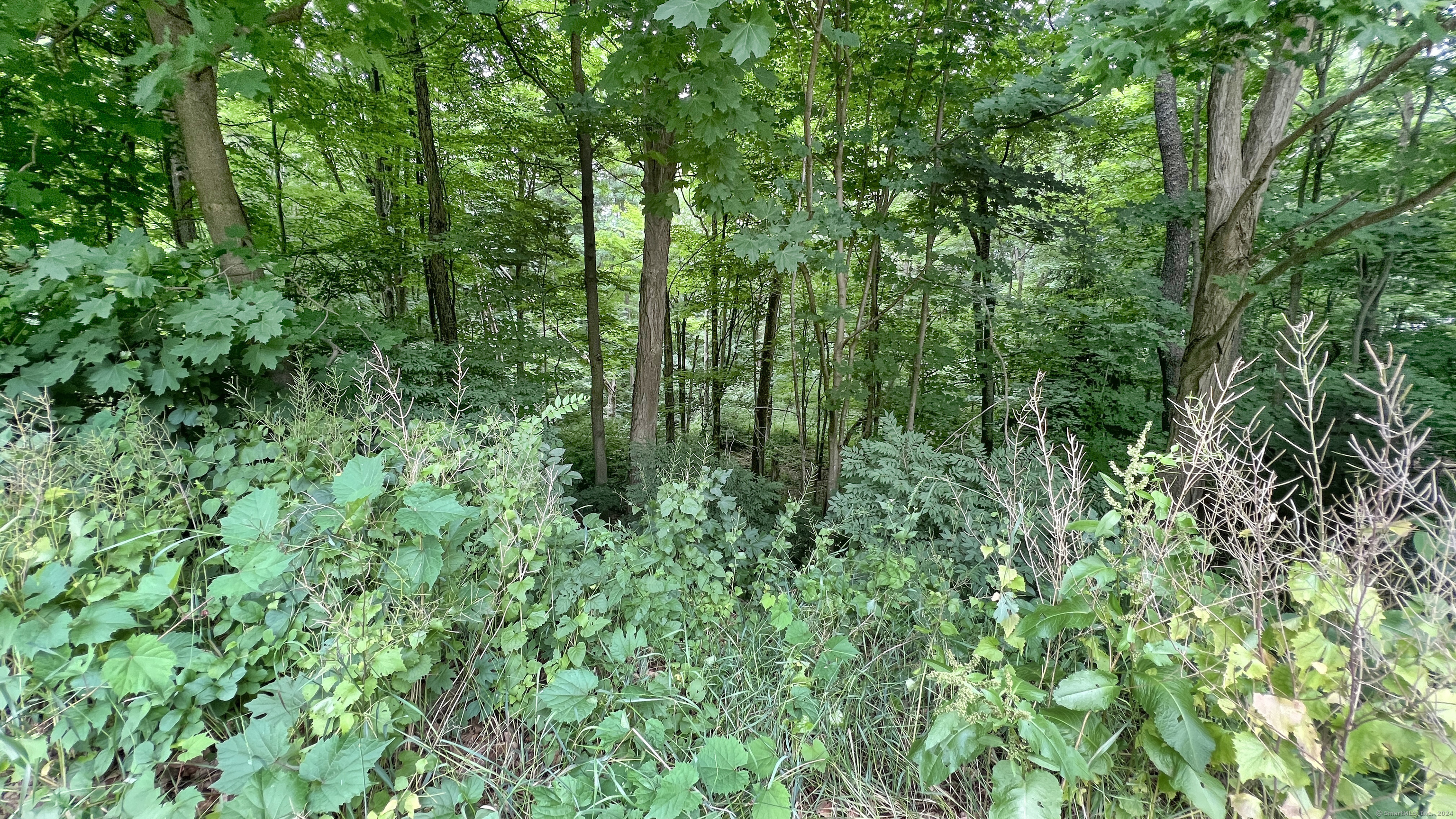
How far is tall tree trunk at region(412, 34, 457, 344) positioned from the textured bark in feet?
20.2

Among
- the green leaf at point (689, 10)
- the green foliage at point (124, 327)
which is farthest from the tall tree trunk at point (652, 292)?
the green foliage at point (124, 327)

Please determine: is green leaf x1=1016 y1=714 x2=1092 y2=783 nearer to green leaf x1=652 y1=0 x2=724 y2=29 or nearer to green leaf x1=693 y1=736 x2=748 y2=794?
green leaf x1=693 y1=736 x2=748 y2=794

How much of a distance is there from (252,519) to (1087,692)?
2453 millimetres

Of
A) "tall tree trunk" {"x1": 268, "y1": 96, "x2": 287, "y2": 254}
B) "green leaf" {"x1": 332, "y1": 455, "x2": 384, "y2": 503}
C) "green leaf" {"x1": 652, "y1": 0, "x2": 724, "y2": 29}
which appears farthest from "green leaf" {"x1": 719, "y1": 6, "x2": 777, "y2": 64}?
"tall tree trunk" {"x1": 268, "y1": 96, "x2": 287, "y2": 254}

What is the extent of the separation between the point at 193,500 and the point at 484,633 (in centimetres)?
142

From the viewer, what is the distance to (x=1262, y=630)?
1.36 meters

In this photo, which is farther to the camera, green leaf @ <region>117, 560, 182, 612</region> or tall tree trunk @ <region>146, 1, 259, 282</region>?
tall tree trunk @ <region>146, 1, 259, 282</region>

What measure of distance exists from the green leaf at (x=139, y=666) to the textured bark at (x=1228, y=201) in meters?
4.38

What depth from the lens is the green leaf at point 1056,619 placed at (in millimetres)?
1440

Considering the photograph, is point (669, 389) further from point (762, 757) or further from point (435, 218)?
point (762, 757)

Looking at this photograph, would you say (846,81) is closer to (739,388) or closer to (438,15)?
(438,15)

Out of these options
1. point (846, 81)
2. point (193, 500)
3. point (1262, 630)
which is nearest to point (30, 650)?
point (193, 500)

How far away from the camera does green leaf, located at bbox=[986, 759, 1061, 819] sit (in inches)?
49.7

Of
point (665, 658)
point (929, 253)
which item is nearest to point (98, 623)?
point (665, 658)
